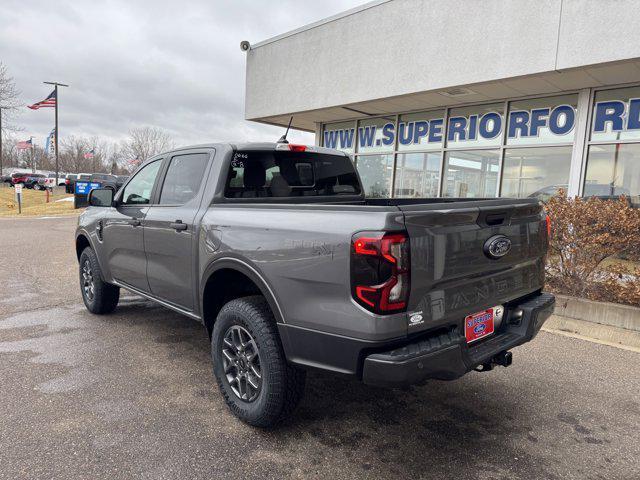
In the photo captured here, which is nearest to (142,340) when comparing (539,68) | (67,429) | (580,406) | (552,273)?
(67,429)

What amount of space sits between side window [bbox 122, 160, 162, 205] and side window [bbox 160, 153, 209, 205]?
274 mm

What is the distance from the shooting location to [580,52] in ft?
24.5

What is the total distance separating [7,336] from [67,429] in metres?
2.23

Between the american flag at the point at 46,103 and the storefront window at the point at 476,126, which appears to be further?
the american flag at the point at 46,103

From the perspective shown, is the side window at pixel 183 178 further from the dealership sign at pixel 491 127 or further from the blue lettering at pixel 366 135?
the blue lettering at pixel 366 135

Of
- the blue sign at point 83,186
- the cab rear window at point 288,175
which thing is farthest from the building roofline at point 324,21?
the blue sign at point 83,186

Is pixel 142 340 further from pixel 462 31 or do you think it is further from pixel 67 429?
pixel 462 31

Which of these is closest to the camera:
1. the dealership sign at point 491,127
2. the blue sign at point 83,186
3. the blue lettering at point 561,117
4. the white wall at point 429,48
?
the white wall at point 429,48

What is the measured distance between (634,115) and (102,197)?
8902 mm

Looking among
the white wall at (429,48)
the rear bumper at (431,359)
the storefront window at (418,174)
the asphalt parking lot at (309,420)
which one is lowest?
the asphalt parking lot at (309,420)

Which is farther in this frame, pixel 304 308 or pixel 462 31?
pixel 462 31

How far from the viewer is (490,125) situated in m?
10.4

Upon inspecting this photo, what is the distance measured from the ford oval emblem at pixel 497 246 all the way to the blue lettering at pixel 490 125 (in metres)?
8.39

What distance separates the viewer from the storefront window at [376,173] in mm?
12695
